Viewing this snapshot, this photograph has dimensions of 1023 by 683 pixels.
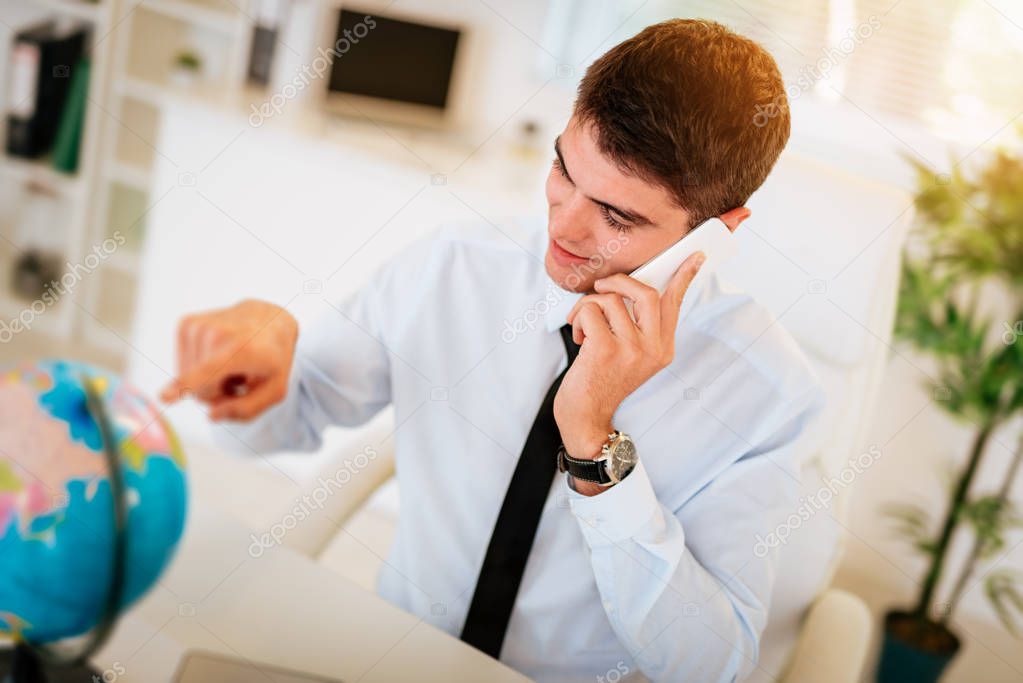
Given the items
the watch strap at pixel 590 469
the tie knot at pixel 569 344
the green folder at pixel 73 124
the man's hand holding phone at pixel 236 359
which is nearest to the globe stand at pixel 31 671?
the man's hand holding phone at pixel 236 359

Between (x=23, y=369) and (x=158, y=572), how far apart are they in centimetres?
20

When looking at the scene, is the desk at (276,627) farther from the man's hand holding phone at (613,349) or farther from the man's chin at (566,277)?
the man's chin at (566,277)

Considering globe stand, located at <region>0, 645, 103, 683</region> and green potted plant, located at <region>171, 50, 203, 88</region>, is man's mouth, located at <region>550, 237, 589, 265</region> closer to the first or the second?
globe stand, located at <region>0, 645, 103, 683</region>

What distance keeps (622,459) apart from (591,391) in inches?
3.4

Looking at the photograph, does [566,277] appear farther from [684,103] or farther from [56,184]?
[56,184]

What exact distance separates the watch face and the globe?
18.7 inches

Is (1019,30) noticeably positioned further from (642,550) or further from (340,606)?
(340,606)

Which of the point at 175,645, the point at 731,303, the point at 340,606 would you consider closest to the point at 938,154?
the point at 731,303

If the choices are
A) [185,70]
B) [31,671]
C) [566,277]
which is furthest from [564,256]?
[185,70]

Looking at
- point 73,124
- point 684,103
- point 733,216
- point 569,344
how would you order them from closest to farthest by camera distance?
point 684,103
point 733,216
point 569,344
point 73,124

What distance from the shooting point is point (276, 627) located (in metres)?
0.94

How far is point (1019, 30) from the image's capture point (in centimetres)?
239

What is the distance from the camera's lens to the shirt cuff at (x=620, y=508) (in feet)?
3.30

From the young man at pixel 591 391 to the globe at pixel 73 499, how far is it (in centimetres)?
16
